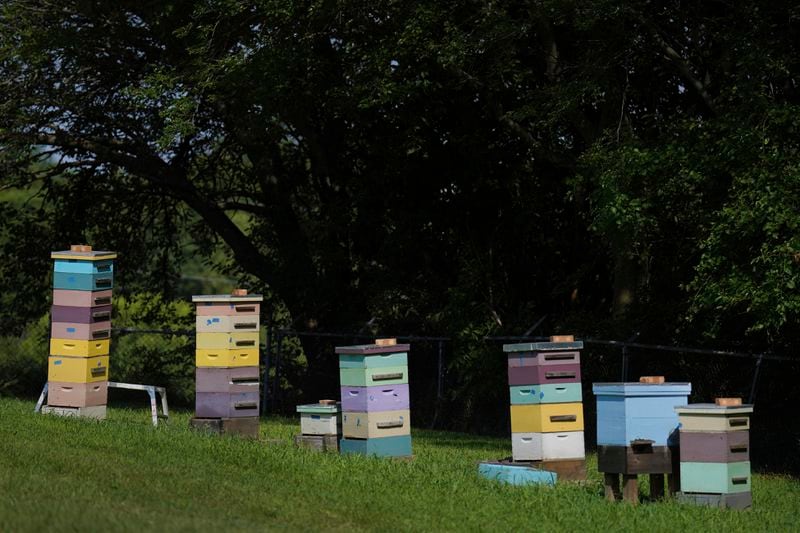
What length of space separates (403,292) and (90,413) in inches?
340

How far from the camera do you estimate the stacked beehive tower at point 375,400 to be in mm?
12602

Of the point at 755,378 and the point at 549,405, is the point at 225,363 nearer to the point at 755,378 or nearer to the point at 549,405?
the point at 549,405

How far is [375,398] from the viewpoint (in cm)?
1264

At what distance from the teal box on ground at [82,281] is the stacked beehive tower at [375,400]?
138 inches

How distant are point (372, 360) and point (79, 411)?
4.16m

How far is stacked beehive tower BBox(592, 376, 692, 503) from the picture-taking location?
1057 centimetres

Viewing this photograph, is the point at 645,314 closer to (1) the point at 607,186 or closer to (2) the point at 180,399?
(1) the point at 607,186

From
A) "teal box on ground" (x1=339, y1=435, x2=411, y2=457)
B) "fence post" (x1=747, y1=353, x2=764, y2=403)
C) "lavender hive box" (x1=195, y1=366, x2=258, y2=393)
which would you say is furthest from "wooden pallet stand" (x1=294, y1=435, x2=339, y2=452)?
"fence post" (x1=747, y1=353, x2=764, y2=403)

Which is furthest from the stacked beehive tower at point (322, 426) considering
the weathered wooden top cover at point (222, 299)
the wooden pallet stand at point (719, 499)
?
the wooden pallet stand at point (719, 499)

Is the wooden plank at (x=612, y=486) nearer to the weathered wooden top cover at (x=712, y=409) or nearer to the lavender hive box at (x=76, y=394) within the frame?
the weathered wooden top cover at (x=712, y=409)

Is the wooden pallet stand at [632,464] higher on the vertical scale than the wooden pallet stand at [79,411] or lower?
lower

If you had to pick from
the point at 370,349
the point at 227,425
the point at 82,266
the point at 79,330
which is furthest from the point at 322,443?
the point at 82,266

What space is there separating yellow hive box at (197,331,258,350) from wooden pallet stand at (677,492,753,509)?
5.47 metres

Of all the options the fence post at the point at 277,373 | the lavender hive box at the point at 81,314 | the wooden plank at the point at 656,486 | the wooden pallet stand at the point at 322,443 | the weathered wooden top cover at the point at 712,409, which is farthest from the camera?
the fence post at the point at 277,373
